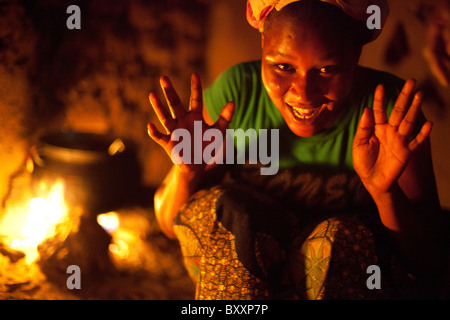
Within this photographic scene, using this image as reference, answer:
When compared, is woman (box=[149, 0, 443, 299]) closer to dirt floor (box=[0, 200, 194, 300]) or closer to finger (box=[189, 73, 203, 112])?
finger (box=[189, 73, 203, 112])

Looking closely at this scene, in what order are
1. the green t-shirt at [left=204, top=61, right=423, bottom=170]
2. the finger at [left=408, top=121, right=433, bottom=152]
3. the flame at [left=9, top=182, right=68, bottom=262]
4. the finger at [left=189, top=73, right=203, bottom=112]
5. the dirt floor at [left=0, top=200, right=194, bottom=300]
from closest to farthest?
1. the finger at [left=408, top=121, right=433, bottom=152]
2. the finger at [left=189, top=73, right=203, bottom=112]
3. the green t-shirt at [left=204, top=61, right=423, bottom=170]
4. the dirt floor at [left=0, top=200, right=194, bottom=300]
5. the flame at [left=9, top=182, right=68, bottom=262]

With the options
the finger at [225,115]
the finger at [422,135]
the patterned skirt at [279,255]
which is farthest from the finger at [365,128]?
the finger at [225,115]

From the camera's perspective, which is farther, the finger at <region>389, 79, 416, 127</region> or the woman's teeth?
the woman's teeth

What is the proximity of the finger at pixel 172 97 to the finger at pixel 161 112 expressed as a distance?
26mm

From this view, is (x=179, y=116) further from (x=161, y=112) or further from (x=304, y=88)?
(x=304, y=88)

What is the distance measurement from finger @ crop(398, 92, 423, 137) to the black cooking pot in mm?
1024

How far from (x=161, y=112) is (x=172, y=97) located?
0.06 meters

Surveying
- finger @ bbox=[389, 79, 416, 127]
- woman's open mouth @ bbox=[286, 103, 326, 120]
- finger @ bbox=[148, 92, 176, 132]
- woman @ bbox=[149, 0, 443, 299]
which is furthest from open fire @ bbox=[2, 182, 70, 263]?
finger @ bbox=[389, 79, 416, 127]

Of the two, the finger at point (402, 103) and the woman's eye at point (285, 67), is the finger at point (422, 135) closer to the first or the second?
the finger at point (402, 103)

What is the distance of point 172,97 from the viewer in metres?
1.12

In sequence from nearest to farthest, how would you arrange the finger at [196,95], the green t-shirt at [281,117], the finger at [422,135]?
the finger at [422,135] → the finger at [196,95] → the green t-shirt at [281,117]

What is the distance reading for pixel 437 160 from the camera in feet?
5.59

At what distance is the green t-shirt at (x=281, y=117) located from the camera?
1284 mm

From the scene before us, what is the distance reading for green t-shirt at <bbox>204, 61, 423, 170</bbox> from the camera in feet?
4.21
